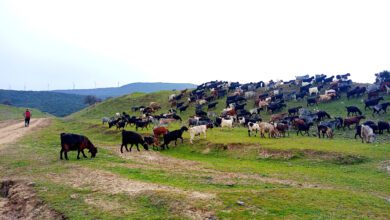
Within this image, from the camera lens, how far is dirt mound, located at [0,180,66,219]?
12.6 m

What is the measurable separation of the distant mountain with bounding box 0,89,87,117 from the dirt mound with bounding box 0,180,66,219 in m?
105

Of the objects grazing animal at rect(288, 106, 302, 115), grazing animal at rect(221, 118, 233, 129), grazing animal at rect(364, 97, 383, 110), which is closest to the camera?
grazing animal at rect(221, 118, 233, 129)

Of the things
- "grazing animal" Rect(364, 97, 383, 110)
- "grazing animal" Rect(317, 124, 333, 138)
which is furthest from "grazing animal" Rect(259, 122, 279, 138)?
"grazing animal" Rect(364, 97, 383, 110)

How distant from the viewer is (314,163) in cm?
2041

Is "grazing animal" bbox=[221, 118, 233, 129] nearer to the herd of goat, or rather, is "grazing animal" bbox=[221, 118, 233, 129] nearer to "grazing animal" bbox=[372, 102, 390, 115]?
the herd of goat

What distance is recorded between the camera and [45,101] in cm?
14062

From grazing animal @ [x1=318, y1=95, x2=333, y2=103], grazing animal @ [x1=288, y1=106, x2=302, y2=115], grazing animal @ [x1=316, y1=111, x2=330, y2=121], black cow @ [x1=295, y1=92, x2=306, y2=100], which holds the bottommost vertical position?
grazing animal @ [x1=316, y1=111, x2=330, y2=121]

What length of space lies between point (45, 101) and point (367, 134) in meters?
134

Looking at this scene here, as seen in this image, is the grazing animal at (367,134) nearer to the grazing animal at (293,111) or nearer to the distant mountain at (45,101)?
the grazing animal at (293,111)

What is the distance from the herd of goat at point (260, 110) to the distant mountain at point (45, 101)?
Result: 244 ft

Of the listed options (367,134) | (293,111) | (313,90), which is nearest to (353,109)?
(293,111)

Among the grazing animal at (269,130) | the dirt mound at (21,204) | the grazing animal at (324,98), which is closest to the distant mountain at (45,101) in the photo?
the grazing animal at (324,98)

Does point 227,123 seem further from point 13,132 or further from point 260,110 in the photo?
point 13,132

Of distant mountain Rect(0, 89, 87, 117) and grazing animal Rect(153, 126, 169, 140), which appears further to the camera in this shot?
distant mountain Rect(0, 89, 87, 117)
